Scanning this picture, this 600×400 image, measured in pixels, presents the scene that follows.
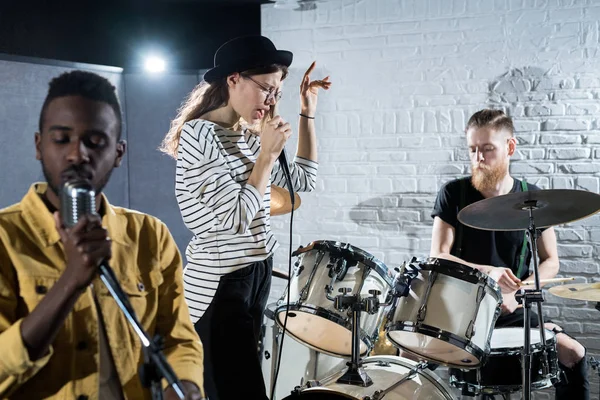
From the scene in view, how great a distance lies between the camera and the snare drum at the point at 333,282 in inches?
103

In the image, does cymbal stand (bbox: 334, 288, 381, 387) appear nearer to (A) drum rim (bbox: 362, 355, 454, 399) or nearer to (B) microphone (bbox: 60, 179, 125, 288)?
(A) drum rim (bbox: 362, 355, 454, 399)

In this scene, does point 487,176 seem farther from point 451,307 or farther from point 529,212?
point 451,307

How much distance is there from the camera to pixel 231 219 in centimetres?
210

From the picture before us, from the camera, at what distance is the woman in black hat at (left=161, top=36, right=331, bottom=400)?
2.14m

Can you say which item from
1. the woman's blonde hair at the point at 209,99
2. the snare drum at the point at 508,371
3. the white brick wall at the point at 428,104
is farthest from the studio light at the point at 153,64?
the snare drum at the point at 508,371

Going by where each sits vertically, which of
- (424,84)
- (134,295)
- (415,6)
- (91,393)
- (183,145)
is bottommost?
(91,393)

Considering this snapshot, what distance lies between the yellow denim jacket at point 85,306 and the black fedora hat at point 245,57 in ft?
3.19

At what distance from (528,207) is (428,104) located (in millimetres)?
1283

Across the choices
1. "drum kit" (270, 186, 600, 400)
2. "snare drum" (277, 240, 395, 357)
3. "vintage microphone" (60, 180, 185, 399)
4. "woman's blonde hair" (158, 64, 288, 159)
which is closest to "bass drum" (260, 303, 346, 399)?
"drum kit" (270, 186, 600, 400)

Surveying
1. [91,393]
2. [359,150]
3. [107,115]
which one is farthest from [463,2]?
[91,393]

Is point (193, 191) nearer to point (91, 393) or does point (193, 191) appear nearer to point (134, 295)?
point (134, 295)

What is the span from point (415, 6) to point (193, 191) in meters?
2.31

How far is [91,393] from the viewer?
127 centimetres

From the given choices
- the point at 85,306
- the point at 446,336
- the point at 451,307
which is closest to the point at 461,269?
the point at 451,307
